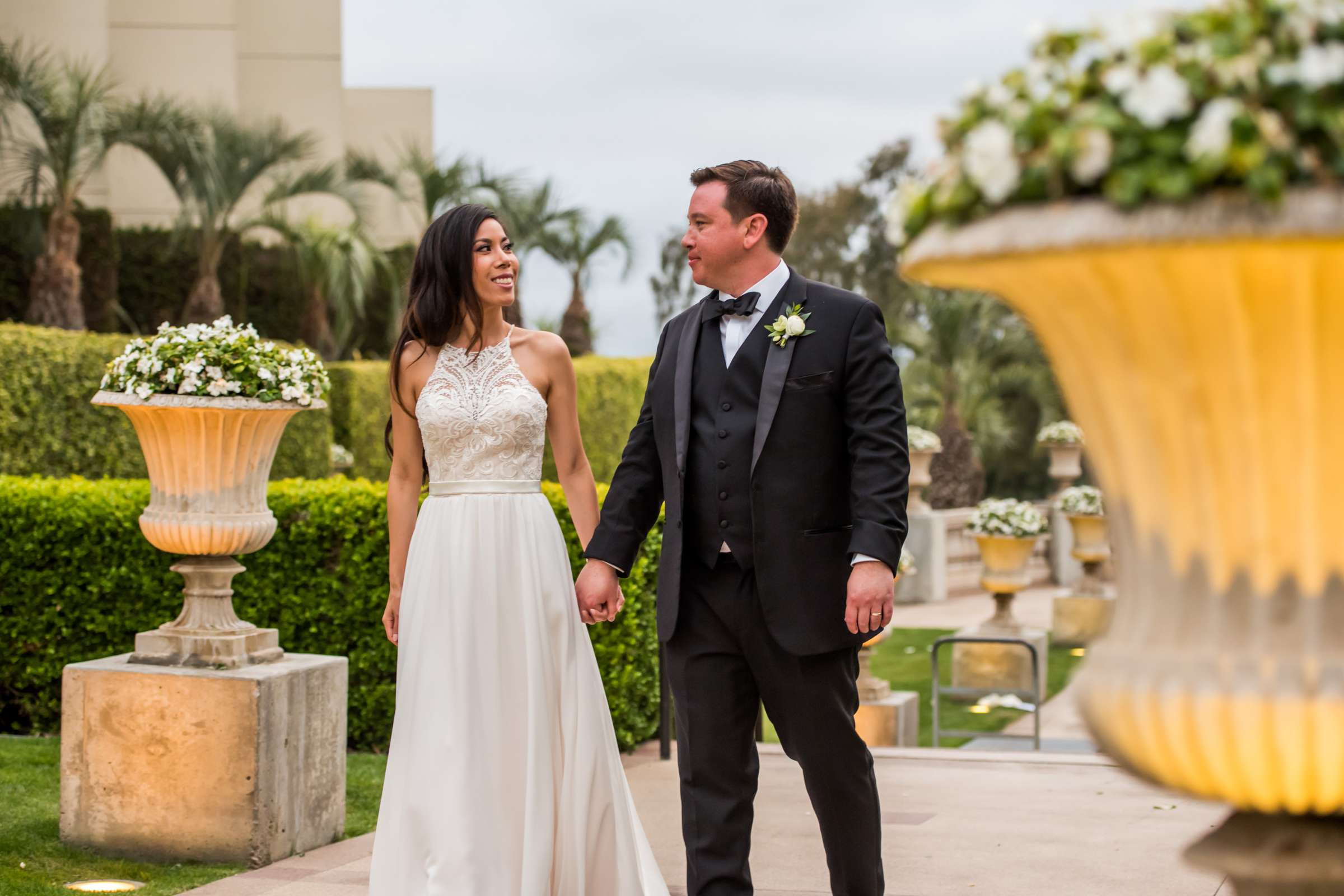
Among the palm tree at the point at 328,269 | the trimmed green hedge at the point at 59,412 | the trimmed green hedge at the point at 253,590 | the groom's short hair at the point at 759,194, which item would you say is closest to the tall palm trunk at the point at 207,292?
the palm tree at the point at 328,269

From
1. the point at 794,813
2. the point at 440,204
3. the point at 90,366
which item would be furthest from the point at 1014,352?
the point at 794,813

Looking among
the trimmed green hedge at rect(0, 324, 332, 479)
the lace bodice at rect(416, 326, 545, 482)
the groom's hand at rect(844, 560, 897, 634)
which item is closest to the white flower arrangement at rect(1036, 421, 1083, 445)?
the trimmed green hedge at rect(0, 324, 332, 479)

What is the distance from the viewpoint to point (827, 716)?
11.2 ft

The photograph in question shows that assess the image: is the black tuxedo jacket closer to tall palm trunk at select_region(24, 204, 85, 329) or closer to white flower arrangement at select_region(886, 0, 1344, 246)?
white flower arrangement at select_region(886, 0, 1344, 246)

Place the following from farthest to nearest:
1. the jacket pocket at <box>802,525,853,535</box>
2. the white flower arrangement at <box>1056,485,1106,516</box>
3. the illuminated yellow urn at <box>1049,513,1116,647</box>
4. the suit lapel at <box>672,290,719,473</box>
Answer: the white flower arrangement at <box>1056,485,1106,516</box>
the illuminated yellow urn at <box>1049,513,1116,647</box>
the suit lapel at <box>672,290,719,473</box>
the jacket pocket at <box>802,525,853,535</box>

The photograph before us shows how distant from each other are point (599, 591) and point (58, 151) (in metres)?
13.8

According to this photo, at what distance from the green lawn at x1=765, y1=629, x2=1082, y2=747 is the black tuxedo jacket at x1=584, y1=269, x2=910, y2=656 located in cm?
635

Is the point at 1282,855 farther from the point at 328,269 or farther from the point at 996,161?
the point at 328,269

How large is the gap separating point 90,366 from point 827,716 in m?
10.6

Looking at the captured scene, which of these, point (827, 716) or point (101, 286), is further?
point (101, 286)

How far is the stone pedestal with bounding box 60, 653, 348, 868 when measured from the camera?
4809mm

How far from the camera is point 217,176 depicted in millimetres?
17734

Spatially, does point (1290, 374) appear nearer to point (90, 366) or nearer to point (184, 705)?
point (184, 705)

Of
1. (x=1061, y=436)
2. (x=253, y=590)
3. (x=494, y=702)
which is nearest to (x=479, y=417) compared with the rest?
(x=494, y=702)
